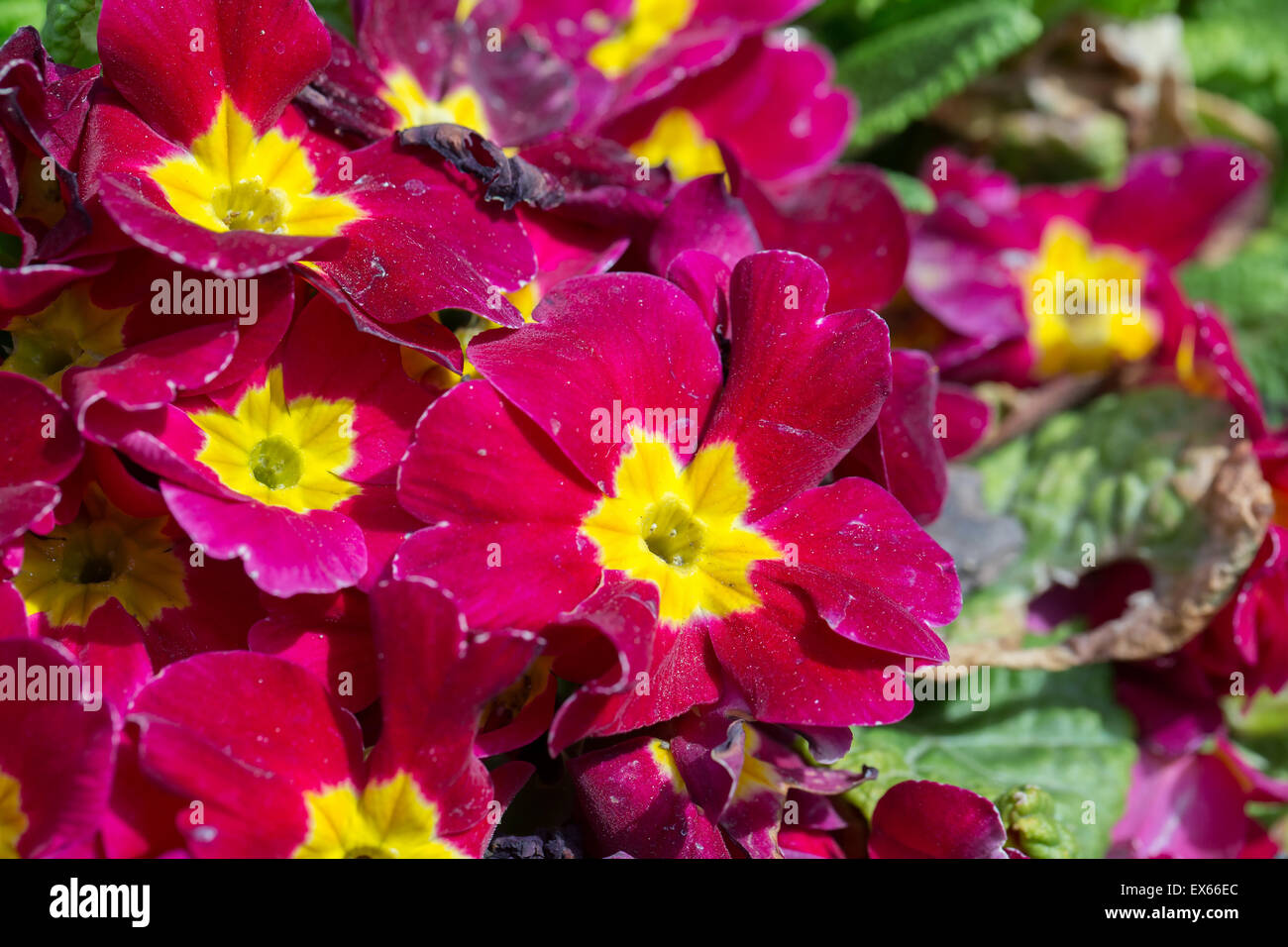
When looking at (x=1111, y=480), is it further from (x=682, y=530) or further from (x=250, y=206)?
(x=250, y=206)

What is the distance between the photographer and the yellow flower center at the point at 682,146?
150cm

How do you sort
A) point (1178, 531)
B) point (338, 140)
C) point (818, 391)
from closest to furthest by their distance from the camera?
point (818, 391), point (338, 140), point (1178, 531)

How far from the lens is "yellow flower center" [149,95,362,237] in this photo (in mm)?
1034

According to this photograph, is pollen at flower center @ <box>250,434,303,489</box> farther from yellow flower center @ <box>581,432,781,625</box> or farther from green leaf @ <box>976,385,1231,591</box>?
green leaf @ <box>976,385,1231,591</box>

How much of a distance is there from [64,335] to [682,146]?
82 centimetres

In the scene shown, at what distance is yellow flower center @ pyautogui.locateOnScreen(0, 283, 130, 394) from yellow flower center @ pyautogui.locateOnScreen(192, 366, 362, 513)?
112 millimetres

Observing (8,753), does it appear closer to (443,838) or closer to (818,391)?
(443,838)

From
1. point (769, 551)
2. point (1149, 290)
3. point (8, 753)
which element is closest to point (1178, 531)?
point (1149, 290)

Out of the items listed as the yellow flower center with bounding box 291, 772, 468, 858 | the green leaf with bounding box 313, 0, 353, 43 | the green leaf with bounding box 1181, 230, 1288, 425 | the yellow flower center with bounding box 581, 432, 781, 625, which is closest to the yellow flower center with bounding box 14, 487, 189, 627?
the yellow flower center with bounding box 291, 772, 468, 858

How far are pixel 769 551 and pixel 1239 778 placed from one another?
2.60 ft

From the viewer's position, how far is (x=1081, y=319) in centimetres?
174

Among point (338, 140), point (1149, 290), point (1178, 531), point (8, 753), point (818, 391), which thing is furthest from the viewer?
point (1149, 290)

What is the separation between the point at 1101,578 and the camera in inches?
59.2

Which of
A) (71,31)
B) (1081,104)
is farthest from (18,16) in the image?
(1081,104)
